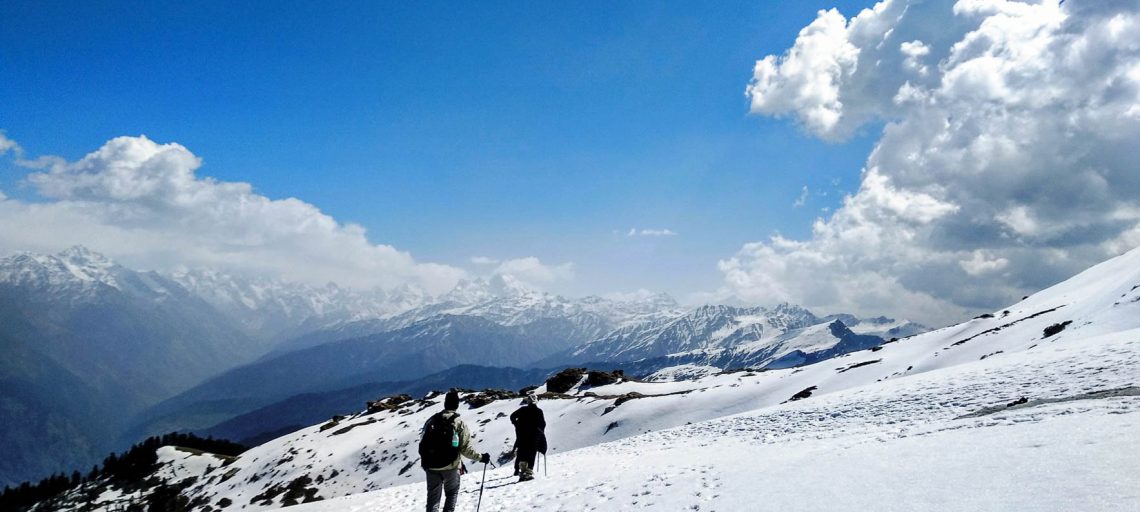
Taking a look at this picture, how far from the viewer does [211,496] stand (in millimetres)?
72812

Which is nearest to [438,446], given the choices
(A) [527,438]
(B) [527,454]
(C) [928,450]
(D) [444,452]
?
(D) [444,452]

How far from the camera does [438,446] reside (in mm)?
12961

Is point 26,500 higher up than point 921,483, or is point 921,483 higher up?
point 921,483

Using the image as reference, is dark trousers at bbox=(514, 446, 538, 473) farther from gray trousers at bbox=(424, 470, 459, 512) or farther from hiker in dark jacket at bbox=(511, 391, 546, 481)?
gray trousers at bbox=(424, 470, 459, 512)

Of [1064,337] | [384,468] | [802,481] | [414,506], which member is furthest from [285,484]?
[1064,337]

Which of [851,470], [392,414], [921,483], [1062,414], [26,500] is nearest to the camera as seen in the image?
[921,483]

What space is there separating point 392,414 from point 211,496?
90.5 ft

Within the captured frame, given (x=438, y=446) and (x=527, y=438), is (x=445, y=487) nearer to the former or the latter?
(x=438, y=446)

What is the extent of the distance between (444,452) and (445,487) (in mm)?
1105

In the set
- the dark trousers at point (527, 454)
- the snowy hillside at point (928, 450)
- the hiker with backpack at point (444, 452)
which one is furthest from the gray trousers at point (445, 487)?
the dark trousers at point (527, 454)

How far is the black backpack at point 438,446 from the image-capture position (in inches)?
508

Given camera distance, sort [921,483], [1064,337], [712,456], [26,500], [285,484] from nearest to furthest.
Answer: [921,483] < [712,456] < [1064,337] < [285,484] < [26,500]

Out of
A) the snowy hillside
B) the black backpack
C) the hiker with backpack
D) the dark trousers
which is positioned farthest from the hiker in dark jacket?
the black backpack

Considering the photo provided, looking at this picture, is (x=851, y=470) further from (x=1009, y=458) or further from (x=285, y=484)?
(x=285, y=484)
